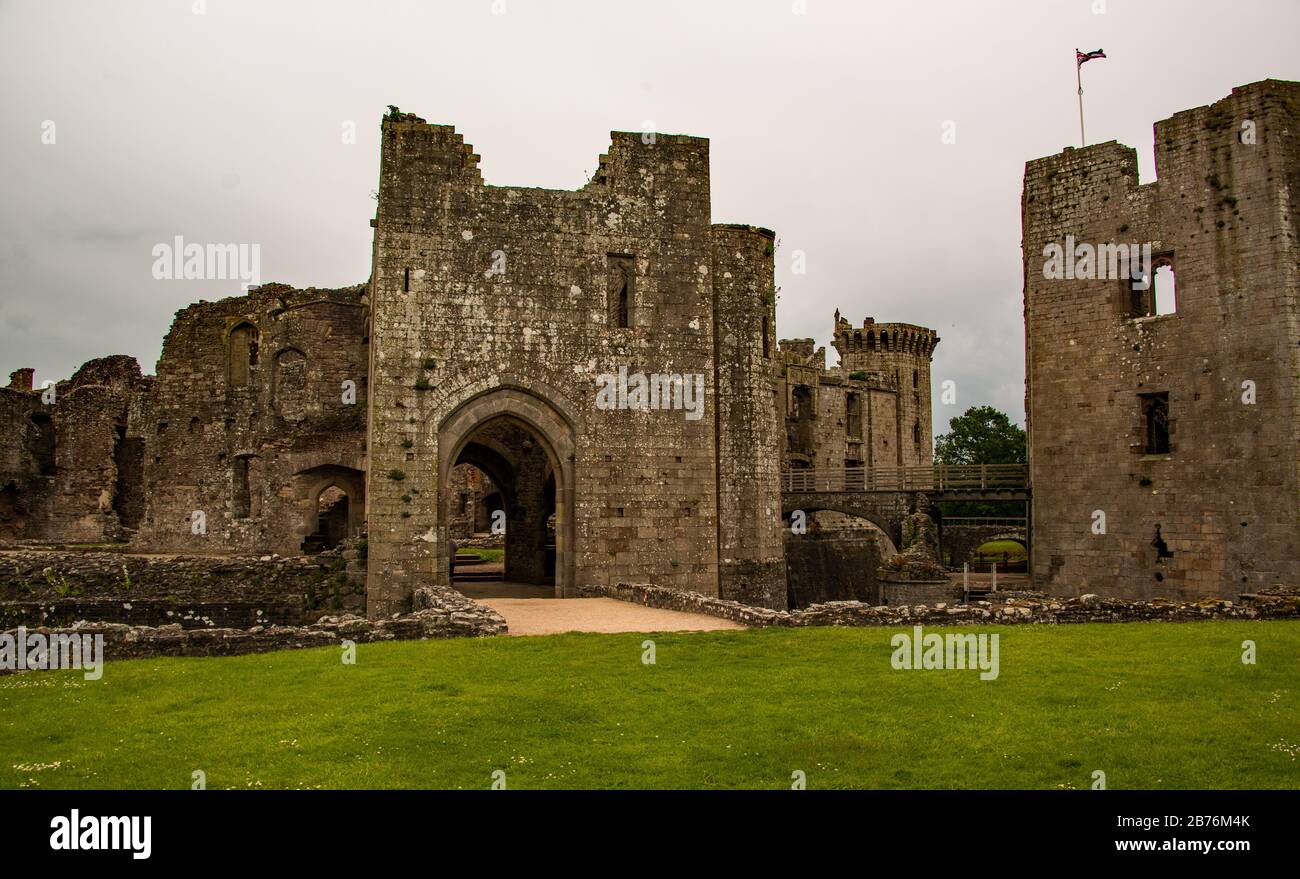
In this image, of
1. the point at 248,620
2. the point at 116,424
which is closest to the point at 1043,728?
the point at 248,620

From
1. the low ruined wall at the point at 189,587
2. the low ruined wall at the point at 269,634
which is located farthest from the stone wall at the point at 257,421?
the low ruined wall at the point at 269,634

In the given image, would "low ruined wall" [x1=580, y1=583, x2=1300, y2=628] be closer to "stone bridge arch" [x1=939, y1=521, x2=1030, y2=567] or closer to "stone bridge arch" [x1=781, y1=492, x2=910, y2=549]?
"stone bridge arch" [x1=781, y1=492, x2=910, y2=549]

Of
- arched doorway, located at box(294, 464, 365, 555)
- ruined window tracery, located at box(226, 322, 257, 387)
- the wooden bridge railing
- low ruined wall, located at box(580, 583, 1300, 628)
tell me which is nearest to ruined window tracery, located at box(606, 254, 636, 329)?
low ruined wall, located at box(580, 583, 1300, 628)

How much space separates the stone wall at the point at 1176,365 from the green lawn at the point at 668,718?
9.39m

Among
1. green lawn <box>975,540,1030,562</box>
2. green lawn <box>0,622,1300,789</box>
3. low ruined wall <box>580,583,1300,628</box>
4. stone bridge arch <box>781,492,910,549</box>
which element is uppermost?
stone bridge arch <box>781,492,910,549</box>

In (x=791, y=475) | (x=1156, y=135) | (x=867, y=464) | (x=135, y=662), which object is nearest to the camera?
(x=135, y=662)

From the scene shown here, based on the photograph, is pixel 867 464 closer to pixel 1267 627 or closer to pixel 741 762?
pixel 1267 627

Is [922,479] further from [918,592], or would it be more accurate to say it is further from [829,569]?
[918,592]

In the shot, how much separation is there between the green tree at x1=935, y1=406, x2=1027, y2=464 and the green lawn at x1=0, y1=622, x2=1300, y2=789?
65.4 m

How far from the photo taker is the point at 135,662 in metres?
13.0

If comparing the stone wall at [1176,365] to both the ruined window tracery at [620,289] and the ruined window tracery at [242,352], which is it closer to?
the ruined window tracery at [620,289]

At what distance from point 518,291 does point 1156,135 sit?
15.3 m

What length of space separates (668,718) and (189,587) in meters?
16.3

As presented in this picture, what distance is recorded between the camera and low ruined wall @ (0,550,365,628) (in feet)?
69.9
